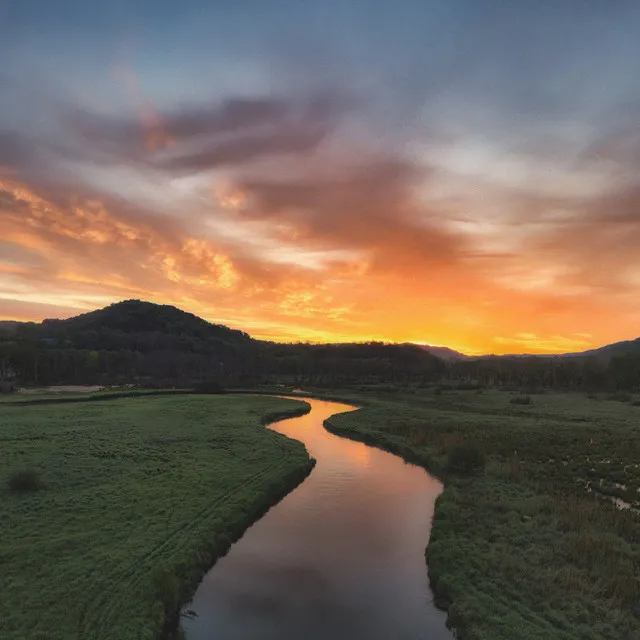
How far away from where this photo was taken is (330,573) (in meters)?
23.2

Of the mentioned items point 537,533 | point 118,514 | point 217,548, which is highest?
point 537,533

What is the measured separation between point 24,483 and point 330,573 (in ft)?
70.3

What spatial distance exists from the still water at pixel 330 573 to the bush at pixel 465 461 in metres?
3.12

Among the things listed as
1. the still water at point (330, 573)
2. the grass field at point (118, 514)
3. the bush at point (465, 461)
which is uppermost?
the bush at point (465, 461)

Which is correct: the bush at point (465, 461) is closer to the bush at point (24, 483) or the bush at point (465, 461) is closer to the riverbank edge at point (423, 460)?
the riverbank edge at point (423, 460)

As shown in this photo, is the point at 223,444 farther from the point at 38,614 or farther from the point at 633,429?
the point at 633,429

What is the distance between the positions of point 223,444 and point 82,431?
16664 mm

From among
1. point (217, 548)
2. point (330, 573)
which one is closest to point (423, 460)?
point (330, 573)

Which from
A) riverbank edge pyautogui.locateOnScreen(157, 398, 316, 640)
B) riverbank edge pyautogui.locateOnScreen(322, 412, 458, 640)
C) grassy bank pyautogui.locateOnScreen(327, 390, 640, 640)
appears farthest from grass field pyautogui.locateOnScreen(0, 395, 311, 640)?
grassy bank pyautogui.locateOnScreen(327, 390, 640, 640)

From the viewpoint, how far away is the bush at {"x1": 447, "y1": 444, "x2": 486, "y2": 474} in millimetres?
40250

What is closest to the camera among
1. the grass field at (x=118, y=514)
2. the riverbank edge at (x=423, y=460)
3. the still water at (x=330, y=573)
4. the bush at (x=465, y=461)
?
the grass field at (x=118, y=514)

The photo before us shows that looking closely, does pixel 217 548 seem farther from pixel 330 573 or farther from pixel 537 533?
pixel 537 533

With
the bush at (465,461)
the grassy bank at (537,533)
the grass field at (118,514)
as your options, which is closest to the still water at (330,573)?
the grass field at (118,514)

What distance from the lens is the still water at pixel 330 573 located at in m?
18.8
